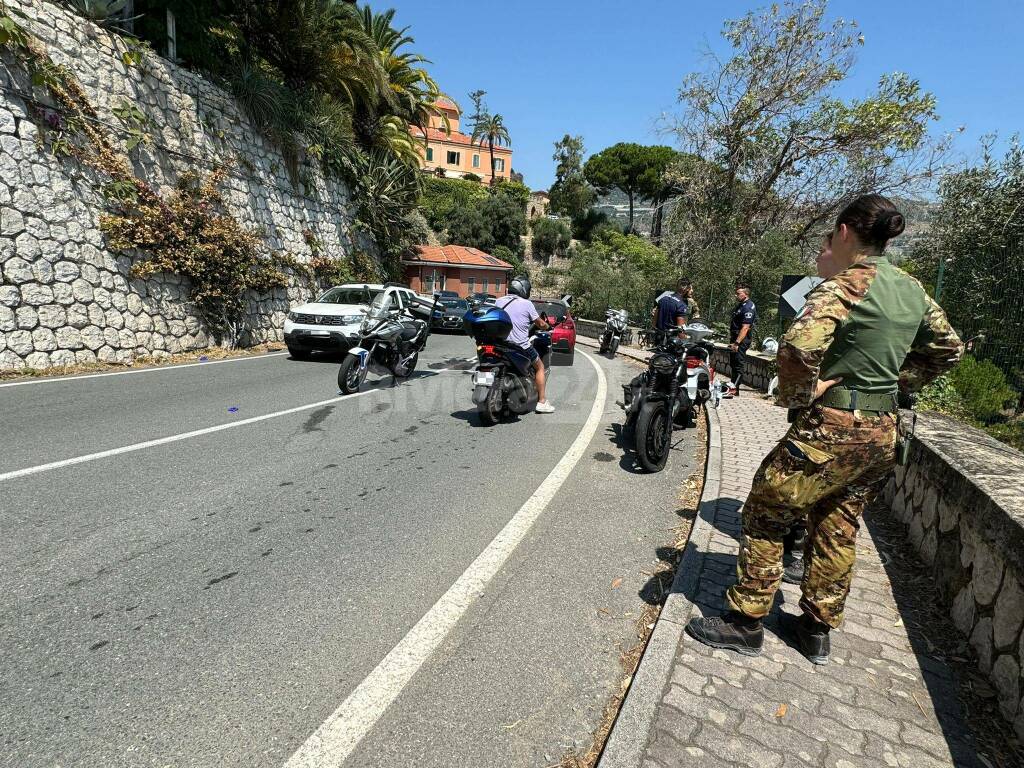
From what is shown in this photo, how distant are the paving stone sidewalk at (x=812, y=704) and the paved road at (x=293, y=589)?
Result: 0.37 meters

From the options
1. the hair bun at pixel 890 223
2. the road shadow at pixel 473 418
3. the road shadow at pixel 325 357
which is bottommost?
the road shadow at pixel 325 357

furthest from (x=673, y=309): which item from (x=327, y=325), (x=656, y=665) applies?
(x=327, y=325)

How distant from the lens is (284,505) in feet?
14.3

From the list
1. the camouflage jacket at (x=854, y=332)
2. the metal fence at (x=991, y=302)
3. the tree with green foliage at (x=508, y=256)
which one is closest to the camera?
the camouflage jacket at (x=854, y=332)

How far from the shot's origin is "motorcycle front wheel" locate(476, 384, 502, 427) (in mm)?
7109

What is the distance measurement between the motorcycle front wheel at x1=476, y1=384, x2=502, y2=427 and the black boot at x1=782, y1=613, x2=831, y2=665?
470cm

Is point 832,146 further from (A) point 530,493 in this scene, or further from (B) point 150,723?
(B) point 150,723

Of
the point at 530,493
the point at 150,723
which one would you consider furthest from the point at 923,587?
the point at 150,723

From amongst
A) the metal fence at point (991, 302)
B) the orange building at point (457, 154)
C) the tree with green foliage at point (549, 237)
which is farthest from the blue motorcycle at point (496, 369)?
the orange building at point (457, 154)

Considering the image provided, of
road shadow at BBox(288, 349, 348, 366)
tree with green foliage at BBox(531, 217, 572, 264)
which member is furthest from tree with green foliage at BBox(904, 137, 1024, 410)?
tree with green foliage at BBox(531, 217, 572, 264)

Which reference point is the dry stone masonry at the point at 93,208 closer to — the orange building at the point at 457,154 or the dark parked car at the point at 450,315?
the dark parked car at the point at 450,315

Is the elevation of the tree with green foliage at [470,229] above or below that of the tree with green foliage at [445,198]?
below

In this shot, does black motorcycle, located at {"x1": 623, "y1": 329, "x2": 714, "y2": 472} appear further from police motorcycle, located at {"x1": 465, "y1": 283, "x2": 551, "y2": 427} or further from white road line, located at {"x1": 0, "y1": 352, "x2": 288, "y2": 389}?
white road line, located at {"x1": 0, "y1": 352, "x2": 288, "y2": 389}

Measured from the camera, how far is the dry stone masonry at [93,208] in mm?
9906
